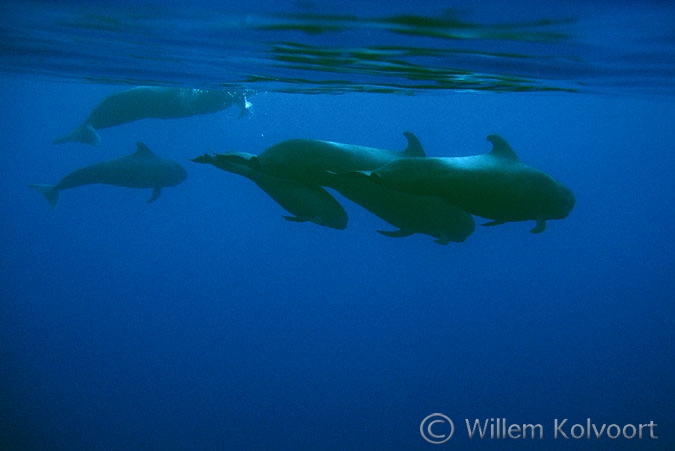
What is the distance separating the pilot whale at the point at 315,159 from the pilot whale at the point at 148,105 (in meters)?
6.62

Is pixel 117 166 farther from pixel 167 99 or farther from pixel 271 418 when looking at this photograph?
pixel 271 418

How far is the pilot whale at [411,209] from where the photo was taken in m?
6.49

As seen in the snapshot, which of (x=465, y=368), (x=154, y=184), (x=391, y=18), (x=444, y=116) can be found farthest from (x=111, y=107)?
Result: (x=444, y=116)

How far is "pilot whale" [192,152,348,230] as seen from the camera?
21.9 ft

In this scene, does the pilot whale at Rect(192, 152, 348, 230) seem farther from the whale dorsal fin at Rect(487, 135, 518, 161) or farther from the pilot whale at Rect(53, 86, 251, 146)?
the pilot whale at Rect(53, 86, 251, 146)

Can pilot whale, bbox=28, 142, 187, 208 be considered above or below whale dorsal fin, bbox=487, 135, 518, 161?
below

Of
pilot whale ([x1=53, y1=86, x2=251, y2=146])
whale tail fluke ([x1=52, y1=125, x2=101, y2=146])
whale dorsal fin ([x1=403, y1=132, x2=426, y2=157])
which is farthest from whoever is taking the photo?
whale tail fluke ([x1=52, y1=125, x2=101, y2=146])

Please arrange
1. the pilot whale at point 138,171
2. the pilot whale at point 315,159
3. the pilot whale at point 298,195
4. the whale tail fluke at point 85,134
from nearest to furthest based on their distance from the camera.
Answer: the pilot whale at point 315,159, the pilot whale at point 298,195, the whale tail fluke at point 85,134, the pilot whale at point 138,171

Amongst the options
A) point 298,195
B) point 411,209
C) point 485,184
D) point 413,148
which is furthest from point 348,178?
point 485,184

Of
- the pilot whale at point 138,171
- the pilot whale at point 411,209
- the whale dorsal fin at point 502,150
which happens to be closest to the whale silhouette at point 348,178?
the pilot whale at point 411,209

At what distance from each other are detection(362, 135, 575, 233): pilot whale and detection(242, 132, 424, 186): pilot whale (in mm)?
573

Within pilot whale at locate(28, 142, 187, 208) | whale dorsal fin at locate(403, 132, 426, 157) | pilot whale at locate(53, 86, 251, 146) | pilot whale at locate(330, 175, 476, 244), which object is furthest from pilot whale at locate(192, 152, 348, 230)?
pilot whale at locate(28, 142, 187, 208)

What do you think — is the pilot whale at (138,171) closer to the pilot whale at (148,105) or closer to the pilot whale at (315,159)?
the pilot whale at (148,105)

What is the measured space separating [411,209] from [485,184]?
0.88 m
